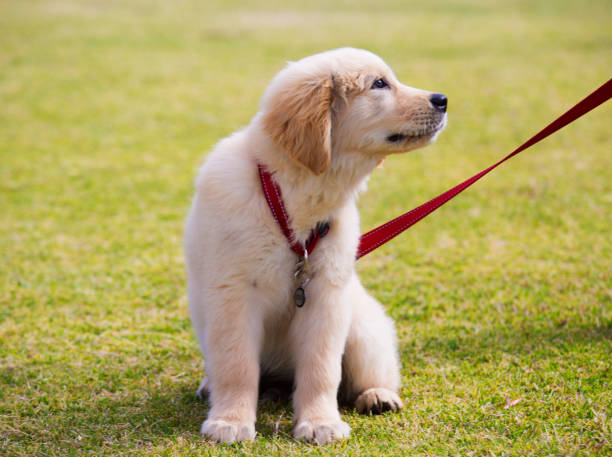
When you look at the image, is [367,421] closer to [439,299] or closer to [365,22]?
[439,299]

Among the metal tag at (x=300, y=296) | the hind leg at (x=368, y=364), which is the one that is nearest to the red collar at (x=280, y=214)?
the metal tag at (x=300, y=296)

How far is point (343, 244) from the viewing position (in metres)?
2.73

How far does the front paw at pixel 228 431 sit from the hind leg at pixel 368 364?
0.56m

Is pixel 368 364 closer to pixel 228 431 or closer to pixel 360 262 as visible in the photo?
pixel 228 431

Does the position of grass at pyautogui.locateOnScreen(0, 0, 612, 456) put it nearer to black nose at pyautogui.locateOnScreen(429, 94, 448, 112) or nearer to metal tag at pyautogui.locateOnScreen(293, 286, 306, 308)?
metal tag at pyautogui.locateOnScreen(293, 286, 306, 308)

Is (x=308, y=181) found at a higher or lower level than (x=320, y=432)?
higher

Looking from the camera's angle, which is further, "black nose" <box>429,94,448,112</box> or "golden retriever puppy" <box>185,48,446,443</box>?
"black nose" <box>429,94,448,112</box>

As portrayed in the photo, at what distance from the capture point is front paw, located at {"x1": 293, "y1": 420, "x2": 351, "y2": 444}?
101 inches

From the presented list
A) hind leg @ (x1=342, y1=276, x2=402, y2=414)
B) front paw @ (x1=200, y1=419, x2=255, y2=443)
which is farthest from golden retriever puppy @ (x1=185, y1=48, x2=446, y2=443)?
hind leg @ (x1=342, y1=276, x2=402, y2=414)

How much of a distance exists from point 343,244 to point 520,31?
13.4 metres

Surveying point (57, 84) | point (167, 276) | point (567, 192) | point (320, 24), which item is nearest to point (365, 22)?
point (320, 24)

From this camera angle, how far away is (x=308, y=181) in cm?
263

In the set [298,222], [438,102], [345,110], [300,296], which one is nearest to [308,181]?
[298,222]

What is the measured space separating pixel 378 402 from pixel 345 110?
1220 mm
